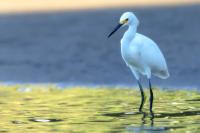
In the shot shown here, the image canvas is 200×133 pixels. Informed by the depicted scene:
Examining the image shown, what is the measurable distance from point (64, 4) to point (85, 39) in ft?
10.6

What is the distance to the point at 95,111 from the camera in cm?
1109

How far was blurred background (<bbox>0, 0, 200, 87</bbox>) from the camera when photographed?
1531 centimetres

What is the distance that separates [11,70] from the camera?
53.0 feet

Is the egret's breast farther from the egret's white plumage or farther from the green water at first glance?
the green water

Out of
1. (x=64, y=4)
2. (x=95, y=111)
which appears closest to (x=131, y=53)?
(x=95, y=111)

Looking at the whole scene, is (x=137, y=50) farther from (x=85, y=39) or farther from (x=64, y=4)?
(x=64, y=4)

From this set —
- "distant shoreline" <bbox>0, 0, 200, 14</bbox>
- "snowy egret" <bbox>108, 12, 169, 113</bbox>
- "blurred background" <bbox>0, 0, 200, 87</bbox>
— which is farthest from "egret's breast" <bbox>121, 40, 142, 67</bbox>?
"distant shoreline" <bbox>0, 0, 200, 14</bbox>

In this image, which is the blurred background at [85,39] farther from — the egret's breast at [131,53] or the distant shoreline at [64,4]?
the egret's breast at [131,53]

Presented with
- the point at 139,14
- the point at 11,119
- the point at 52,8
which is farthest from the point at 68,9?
the point at 11,119

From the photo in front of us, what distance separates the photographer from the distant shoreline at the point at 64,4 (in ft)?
64.7

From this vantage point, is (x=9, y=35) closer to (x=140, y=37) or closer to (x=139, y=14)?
(x=139, y=14)

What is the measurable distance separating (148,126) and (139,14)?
30.3ft

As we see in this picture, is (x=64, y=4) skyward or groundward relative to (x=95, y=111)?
skyward

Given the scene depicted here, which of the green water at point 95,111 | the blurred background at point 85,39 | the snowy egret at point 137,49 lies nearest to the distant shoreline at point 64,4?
the blurred background at point 85,39
